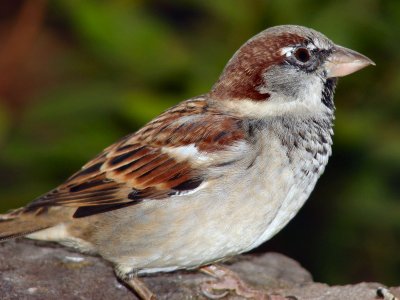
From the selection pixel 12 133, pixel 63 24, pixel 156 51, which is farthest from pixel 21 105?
pixel 156 51

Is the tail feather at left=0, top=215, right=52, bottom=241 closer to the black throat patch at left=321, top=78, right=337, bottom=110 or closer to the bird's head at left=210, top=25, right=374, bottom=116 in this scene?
the bird's head at left=210, top=25, right=374, bottom=116

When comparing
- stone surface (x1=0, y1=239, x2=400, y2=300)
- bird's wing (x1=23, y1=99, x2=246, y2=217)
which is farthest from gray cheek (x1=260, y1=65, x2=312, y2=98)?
stone surface (x1=0, y1=239, x2=400, y2=300)

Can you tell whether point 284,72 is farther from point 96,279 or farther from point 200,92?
point 96,279

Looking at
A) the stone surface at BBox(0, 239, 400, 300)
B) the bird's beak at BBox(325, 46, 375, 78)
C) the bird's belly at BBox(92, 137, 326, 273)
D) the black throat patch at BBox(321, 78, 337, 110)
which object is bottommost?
the stone surface at BBox(0, 239, 400, 300)

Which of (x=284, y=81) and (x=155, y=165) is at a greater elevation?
(x=284, y=81)

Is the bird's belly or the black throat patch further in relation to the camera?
the black throat patch

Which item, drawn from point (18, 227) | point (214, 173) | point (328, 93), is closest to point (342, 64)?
point (328, 93)

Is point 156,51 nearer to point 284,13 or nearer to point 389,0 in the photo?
point 284,13

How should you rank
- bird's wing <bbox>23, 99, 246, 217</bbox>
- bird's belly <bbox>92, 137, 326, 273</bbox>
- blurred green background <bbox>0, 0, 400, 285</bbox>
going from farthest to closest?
blurred green background <bbox>0, 0, 400, 285</bbox> → bird's wing <bbox>23, 99, 246, 217</bbox> → bird's belly <bbox>92, 137, 326, 273</bbox>
